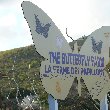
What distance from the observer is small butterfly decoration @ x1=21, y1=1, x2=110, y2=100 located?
10461mm

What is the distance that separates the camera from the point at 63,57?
438 inches

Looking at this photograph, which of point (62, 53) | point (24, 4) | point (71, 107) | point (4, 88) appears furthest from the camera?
point (4, 88)

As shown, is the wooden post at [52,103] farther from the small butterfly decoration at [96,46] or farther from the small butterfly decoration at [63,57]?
the small butterfly decoration at [96,46]

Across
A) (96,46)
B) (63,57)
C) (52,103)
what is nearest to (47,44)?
(63,57)

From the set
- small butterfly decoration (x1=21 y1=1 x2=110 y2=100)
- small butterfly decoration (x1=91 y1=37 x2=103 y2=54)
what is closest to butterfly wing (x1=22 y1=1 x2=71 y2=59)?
small butterfly decoration (x1=21 y1=1 x2=110 y2=100)

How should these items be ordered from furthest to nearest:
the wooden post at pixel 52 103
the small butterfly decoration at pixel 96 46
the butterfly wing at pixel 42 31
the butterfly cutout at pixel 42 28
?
the small butterfly decoration at pixel 96 46 < the wooden post at pixel 52 103 < the butterfly cutout at pixel 42 28 < the butterfly wing at pixel 42 31

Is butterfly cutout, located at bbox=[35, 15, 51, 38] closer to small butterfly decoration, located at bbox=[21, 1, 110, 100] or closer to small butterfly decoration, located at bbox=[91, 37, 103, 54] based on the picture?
Result: small butterfly decoration, located at bbox=[21, 1, 110, 100]

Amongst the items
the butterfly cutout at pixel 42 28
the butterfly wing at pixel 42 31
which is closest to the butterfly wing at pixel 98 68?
the butterfly wing at pixel 42 31

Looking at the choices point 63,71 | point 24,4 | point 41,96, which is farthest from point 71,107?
point 24,4

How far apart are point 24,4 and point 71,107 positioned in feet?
35.3

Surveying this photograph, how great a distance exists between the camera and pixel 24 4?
10.2 metres

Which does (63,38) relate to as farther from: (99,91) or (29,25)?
(99,91)

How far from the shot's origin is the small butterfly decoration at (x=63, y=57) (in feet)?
34.3

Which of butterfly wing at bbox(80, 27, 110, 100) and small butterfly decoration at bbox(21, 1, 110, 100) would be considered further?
butterfly wing at bbox(80, 27, 110, 100)
